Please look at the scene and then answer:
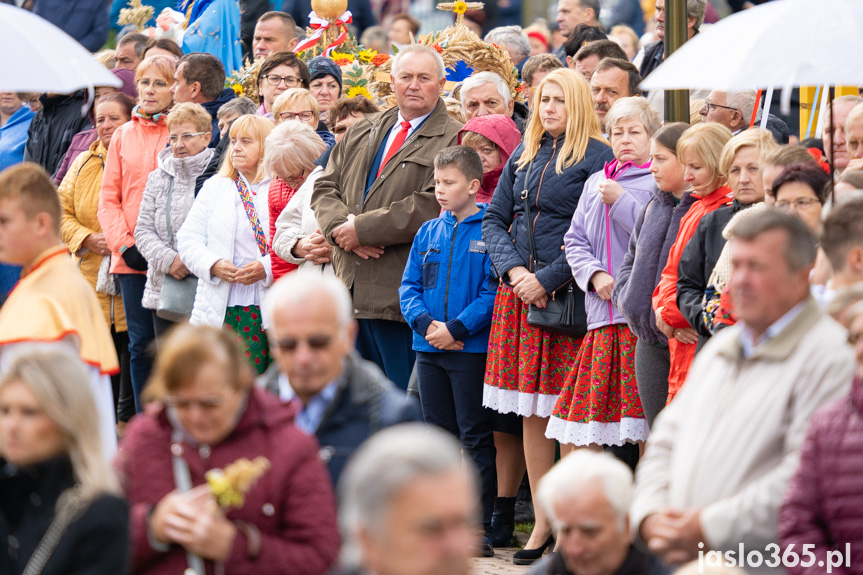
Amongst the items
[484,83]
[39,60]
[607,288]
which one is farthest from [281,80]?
[39,60]

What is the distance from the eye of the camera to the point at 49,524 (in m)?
3.31

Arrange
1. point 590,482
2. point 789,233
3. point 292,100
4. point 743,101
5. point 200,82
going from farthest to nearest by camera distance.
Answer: point 200,82 → point 292,100 → point 743,101 → point 789,233 → point 590,482

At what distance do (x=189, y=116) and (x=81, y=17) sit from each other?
4651 millimetres

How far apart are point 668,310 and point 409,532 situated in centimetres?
335

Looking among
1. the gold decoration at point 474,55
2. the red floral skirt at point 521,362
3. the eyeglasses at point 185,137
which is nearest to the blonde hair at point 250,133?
the eyeglasses at point 185,137

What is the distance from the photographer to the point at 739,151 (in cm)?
562

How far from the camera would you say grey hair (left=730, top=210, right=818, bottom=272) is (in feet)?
12.4

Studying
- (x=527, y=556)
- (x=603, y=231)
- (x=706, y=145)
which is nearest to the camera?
(x=706, y=145)

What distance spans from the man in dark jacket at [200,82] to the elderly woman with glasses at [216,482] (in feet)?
18.8

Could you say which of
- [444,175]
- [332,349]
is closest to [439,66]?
[444,175]

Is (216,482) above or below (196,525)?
above

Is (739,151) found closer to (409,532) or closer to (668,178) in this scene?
(668,178)

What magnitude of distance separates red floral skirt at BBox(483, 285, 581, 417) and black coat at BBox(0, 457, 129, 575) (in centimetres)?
351

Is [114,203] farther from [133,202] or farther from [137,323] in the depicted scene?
[137,323]
